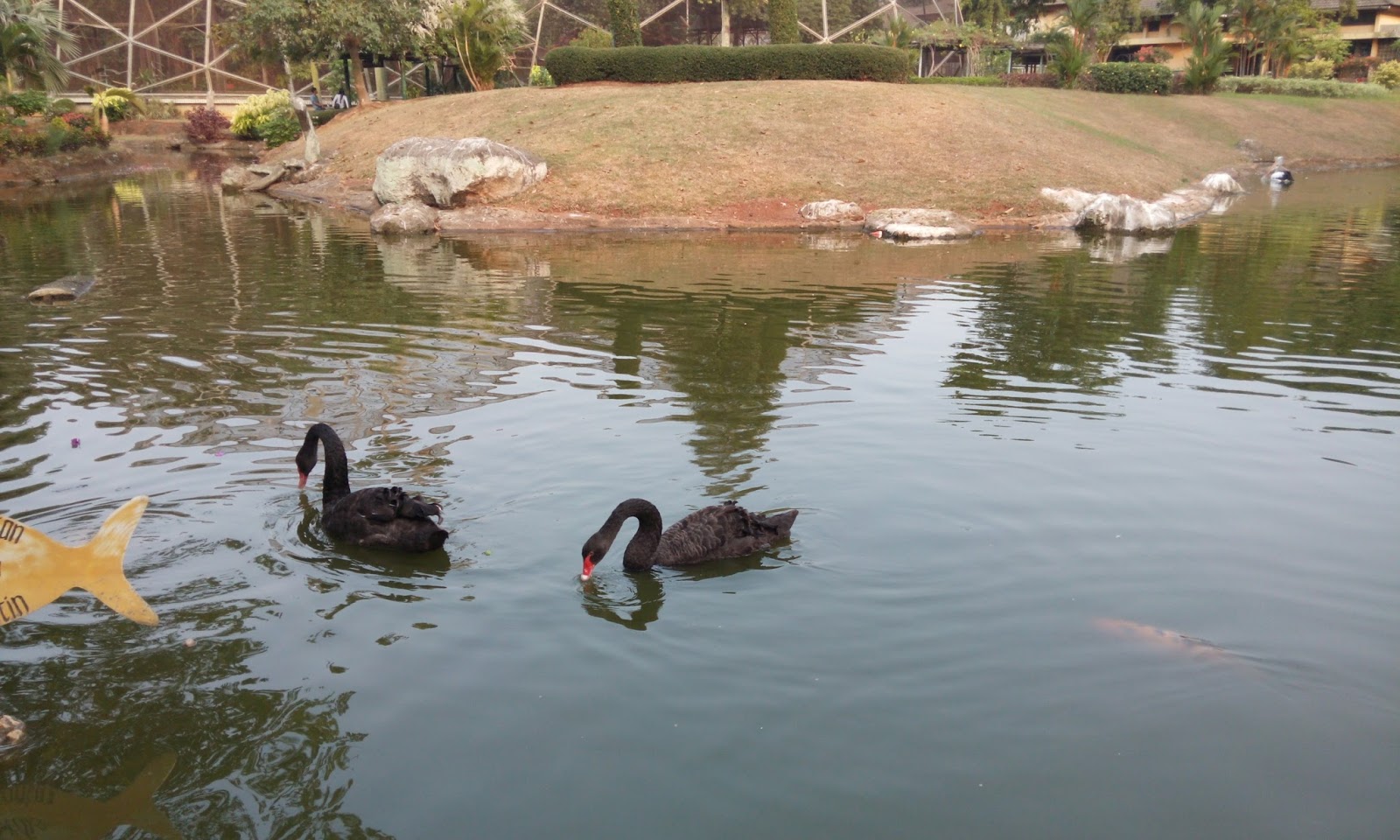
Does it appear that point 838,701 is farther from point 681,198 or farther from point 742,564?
point 681,198

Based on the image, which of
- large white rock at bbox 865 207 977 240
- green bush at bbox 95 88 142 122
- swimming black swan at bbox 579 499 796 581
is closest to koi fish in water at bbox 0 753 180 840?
swimming black swan at bbox 579 499 796 581

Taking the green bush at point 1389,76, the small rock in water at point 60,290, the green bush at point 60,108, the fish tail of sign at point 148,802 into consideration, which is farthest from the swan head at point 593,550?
the green bush at point 1389,76

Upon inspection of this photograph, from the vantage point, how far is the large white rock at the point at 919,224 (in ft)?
77.7

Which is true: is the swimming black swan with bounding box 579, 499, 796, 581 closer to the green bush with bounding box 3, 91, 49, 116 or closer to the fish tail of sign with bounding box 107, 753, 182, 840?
the fish tail of sign with bounding box 107, 753, 182, 840

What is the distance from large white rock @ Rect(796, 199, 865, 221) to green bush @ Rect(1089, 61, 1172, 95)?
2521 cm

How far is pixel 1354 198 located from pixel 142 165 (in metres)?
A: 41.6

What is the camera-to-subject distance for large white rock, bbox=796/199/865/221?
25.5m

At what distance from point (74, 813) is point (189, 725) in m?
0.68

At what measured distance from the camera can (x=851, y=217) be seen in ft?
84.0

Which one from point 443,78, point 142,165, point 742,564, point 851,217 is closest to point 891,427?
point 742,564

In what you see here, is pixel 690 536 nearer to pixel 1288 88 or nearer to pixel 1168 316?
pixel 1168 316

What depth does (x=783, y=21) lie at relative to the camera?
35844 millimetres

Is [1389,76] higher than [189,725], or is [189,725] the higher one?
[1389,76]

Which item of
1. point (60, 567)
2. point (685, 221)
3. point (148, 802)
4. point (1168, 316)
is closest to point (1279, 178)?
point (685, 221)
